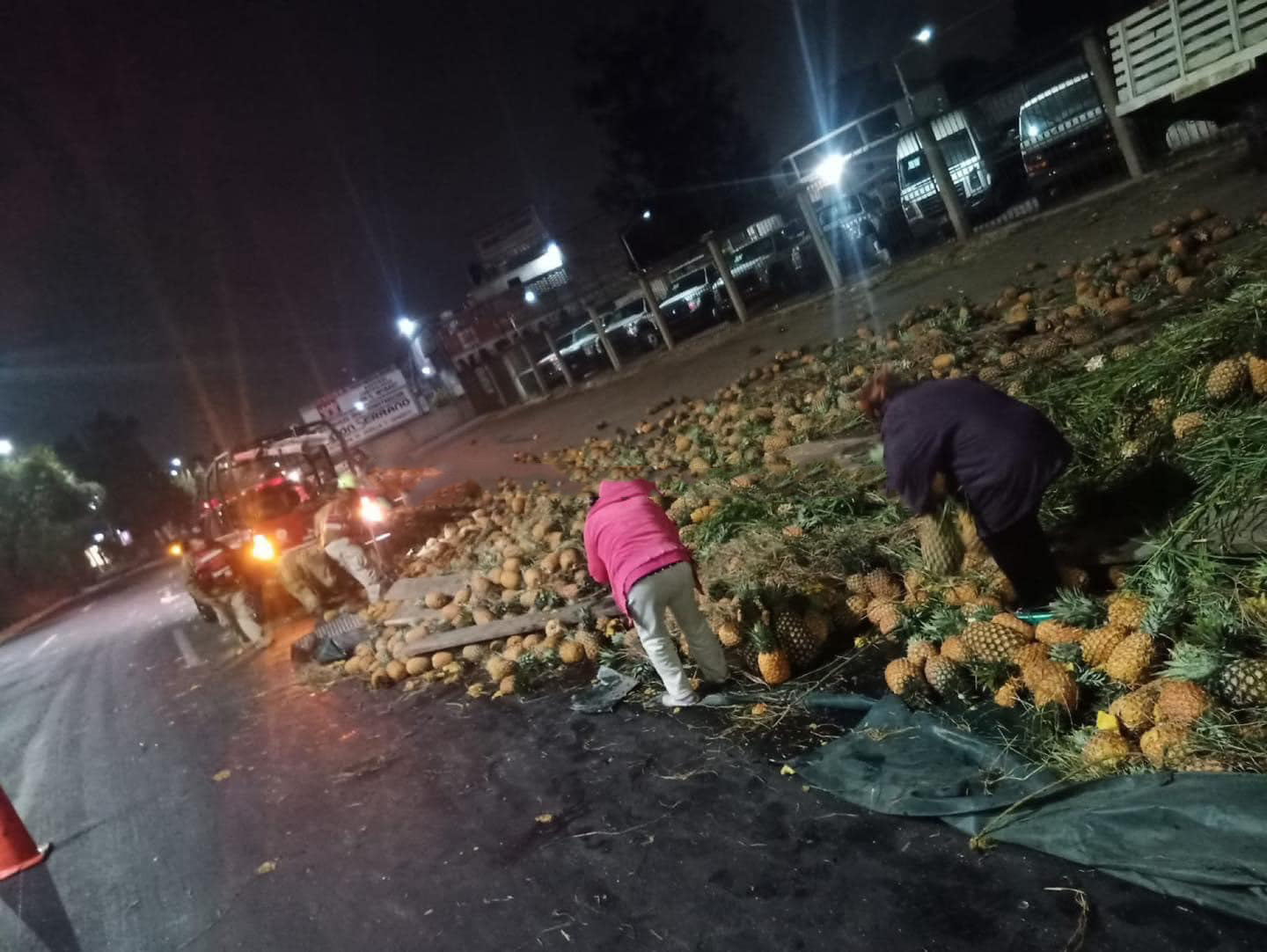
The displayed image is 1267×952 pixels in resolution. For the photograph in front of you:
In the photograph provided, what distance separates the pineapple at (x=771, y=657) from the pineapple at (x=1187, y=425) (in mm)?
2515

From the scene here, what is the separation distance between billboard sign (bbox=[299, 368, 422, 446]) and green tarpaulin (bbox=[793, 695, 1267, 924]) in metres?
28.7

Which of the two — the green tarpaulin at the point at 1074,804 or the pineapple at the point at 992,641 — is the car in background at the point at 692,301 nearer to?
the pineapple at the point at 992,641

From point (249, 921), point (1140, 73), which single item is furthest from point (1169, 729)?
point (1140, 73)

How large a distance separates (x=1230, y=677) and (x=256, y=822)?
6.06 metres

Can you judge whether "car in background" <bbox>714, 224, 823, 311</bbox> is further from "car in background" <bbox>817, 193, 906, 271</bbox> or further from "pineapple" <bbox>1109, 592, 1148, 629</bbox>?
"pineapple" <bbox>1109, 592, 1148, 629</bbox>

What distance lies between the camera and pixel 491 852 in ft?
14.5

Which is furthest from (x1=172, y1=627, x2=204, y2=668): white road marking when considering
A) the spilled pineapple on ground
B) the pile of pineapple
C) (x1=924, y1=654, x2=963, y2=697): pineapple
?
(x1=924, y1=654, x2=963, y2=697): pineapple

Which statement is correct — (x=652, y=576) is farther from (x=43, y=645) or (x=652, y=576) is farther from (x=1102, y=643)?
(x=43, y=645)

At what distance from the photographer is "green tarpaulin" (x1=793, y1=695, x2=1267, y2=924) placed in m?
2.54

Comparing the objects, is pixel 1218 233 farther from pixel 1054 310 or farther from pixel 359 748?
pixel 359 748

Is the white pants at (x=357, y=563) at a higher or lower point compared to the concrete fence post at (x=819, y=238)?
lower

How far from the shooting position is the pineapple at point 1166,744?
9.62ft

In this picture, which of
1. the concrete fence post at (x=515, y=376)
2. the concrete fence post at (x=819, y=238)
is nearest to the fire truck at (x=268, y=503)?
the concrete fence post at (x=819, y=238)

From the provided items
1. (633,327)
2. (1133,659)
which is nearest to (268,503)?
Result: (633,327)
